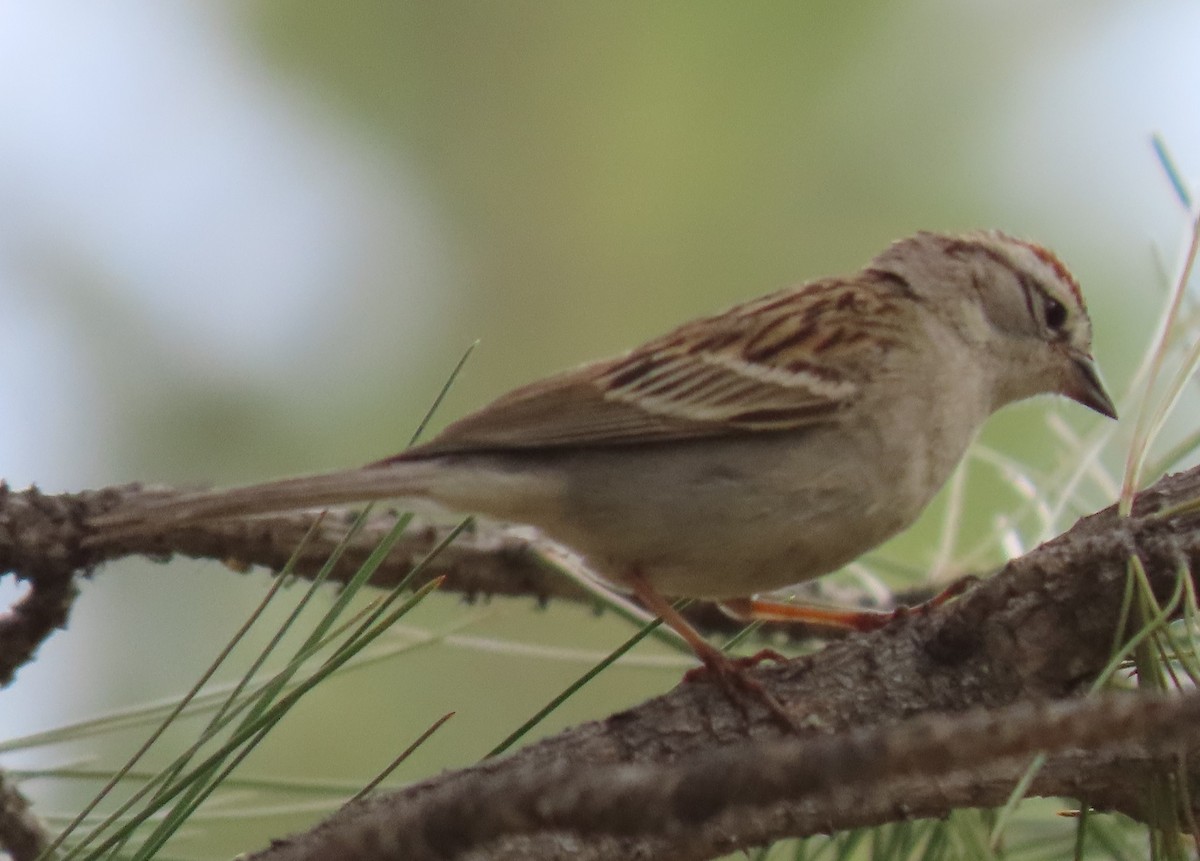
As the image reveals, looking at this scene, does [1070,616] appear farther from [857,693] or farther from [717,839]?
[717,839]

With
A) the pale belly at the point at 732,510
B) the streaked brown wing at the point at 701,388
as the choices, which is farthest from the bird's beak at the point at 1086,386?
the pale belly at the point at 732,510

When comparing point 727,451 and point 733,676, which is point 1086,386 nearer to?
point 727,451

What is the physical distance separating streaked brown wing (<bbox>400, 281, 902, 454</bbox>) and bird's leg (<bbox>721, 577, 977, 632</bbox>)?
0.91 ft

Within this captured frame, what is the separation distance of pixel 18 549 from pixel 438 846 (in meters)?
0.80

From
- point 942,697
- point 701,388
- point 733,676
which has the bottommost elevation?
point 942,697

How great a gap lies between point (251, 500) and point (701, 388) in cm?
86

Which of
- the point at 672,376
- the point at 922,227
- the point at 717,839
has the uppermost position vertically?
the point at 922,227

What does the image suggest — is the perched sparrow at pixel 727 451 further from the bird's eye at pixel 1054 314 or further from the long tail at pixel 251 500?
the bird's eye at pixel 1054 314

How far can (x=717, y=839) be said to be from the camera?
4.03 ft

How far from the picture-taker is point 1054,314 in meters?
2.53

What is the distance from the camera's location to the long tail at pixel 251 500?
4.89 ft

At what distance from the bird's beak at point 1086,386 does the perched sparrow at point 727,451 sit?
0.7 inches

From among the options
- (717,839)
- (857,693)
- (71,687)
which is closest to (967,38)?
(857,693)

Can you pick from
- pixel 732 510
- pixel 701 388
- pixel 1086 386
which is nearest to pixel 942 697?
pixel 732 510
